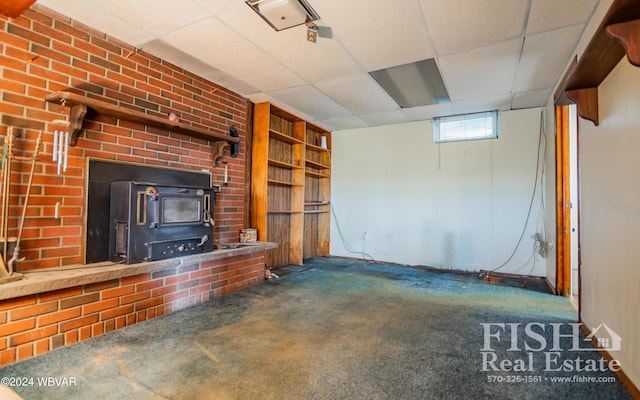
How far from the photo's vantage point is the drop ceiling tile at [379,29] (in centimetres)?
221

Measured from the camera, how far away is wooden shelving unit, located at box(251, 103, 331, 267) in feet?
13.6

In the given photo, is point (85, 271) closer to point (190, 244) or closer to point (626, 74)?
point (190, 244)

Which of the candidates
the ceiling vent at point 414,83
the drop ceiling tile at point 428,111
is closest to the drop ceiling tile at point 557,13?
the ceiling vent at point 414,83

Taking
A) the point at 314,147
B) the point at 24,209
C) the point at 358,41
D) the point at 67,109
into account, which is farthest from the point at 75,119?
the point at 314,147

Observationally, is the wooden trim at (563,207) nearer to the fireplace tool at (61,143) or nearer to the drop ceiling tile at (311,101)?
the drop ceiling tile at (311,101)

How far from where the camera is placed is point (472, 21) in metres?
2.36

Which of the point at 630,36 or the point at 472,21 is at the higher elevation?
the point at 472,21

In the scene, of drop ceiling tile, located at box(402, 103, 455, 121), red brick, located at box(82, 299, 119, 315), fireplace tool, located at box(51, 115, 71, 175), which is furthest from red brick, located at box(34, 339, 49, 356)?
drop ceiling tile, located at box(402, 103, 455, 121)

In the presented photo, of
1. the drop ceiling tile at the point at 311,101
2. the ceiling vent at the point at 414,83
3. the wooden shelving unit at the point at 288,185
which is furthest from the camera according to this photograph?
the wooden shelving unit at the point at 288,185

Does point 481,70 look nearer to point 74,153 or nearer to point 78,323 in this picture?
point 74,153

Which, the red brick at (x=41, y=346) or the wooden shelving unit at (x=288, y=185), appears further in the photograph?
the wooden shelving unit at (x=288, y=185)

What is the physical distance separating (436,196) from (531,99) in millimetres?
1808

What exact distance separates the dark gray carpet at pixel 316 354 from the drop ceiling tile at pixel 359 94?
8.00 ft

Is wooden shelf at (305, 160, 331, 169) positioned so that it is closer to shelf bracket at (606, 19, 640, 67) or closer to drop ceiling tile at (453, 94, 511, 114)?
drop ceiling tile at (453, 94, 511, 114)
